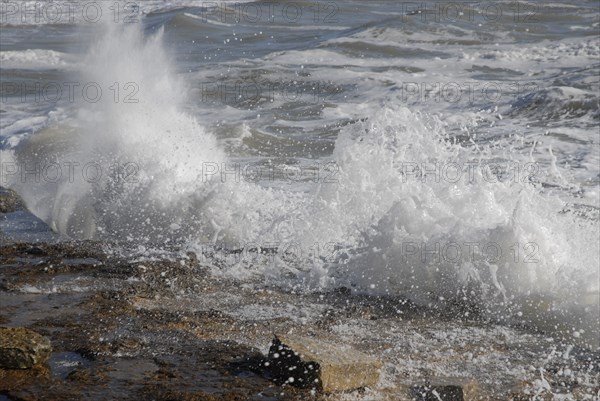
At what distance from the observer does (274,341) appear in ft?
13.7

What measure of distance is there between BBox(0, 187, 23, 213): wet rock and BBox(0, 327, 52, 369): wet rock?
3.47m

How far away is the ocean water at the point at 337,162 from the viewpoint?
5.88 meters

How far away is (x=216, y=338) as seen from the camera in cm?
464

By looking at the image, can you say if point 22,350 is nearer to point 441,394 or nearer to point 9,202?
point 441,394

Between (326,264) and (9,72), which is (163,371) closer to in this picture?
(326,264)

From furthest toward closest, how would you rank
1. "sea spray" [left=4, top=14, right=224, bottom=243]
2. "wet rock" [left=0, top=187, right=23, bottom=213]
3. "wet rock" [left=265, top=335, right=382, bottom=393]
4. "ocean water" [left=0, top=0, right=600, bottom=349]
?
"wet rock" [left=0, top=187, right=23, bottom=213] → "sea spray" [left=4, top=14, right=224, bottom=243] → "ocean water" [left=0, top=0, right=600, bottom=349] → "wet rock" [left=265, top=335, right=382, bottom=393]

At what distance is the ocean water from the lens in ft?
19.3

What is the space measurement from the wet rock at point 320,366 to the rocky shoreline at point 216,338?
4 centimetres

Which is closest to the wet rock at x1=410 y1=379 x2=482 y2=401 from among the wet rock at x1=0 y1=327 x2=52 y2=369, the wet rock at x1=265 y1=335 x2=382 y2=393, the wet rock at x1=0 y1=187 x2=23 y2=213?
the wet rock at x1=265 y1=335 x2=382 y2=393

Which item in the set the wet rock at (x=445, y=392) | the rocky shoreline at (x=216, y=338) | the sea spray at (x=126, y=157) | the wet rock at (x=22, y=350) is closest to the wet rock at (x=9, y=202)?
the sea spray at (x=126, y=157)

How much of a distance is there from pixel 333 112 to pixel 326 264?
22.5 ft

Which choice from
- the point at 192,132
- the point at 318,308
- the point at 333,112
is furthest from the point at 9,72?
the point at 318,308

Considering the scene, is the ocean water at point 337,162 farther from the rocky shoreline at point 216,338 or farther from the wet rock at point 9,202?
the rocky shoreline at point 216,338

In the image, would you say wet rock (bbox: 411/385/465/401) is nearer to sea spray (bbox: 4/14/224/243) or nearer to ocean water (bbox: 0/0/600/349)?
ocean water (bbox: 0/0/600/349)
